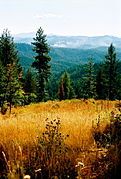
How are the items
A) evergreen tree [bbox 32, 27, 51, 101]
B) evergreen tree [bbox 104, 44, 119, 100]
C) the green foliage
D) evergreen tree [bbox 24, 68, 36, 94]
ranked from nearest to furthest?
the green foliage
evergreen tree [bbox 32, 27, 51, 101]
evergreen tree [bbox 104, 44, 119, 100]
evergreen tree [bbox 24, 68, 36, 94]

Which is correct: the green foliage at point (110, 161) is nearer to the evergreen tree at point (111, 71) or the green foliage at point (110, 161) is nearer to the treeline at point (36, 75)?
the treeline at point (36, 75)

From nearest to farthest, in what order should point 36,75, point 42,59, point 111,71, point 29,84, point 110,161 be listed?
point 110,161
point 42,59
point 36,75
point 111,71
point 29,84

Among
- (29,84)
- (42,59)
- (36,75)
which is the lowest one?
(29,84)

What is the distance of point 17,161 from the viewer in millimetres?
5555

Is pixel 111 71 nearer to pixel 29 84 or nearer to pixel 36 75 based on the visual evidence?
pixel 36 75

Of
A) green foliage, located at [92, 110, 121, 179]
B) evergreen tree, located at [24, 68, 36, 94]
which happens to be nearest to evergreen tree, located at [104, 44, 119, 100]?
evergreen tree, located at [24, 68, 36, 94]

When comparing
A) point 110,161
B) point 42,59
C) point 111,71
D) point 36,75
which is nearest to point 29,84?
point 36,75

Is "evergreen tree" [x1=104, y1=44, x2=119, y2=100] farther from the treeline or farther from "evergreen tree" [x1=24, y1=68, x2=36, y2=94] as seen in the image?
"evergreen tree" [x1=24, y1=68, x2=36, y2=94]

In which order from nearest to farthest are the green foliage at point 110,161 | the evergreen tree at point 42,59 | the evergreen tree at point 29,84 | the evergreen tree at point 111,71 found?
the green foliage at point 110,161, the evergreen tree at point 42,59, the evergreen tree at point 111,71, the evergreen tree at point 29,84

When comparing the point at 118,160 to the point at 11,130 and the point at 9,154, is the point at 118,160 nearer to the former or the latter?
the point at 9,154

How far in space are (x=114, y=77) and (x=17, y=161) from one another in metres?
61.9

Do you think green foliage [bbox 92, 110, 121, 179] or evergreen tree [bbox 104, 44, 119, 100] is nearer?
green foliage [bbox 92, 110, 121, 179]

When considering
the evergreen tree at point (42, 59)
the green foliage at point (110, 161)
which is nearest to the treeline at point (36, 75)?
the evergreen tree at point (42, 59)

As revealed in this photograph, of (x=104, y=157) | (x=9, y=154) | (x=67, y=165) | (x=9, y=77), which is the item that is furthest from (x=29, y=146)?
(x=9, y=77)
